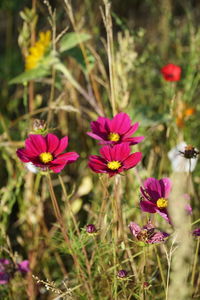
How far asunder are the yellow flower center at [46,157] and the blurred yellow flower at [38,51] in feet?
1.76

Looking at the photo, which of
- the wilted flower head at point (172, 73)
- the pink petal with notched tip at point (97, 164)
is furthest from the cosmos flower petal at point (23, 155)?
the wilted flower head at point (172, 73)

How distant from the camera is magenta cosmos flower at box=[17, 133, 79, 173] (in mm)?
790

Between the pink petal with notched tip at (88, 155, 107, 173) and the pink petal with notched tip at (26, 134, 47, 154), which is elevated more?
the pink petal with notched tip at (26, 134, 47, 154)

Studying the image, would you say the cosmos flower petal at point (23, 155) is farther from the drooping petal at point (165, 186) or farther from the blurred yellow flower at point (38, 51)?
the blurred yellow flower at point (38, 51)

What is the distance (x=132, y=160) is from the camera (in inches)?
30.5

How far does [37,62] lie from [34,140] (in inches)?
21.1

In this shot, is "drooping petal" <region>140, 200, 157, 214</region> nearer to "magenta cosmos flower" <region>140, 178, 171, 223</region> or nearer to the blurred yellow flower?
"magenta cosmos flower" <region>140, 178, 171, 223</region>

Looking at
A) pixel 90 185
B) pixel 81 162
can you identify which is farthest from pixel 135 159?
pixel 81 162

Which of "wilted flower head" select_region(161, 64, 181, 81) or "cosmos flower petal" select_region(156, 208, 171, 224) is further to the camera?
"wilted flower head" select_region(161, 64, 181, 81)

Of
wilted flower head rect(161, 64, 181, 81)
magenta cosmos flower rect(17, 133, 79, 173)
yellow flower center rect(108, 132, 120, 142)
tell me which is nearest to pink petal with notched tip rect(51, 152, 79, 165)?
magenta cosmos flower rect(17, 133, 79, 173)

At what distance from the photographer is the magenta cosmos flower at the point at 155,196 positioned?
746 mm

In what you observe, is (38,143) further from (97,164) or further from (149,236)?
(149,236)

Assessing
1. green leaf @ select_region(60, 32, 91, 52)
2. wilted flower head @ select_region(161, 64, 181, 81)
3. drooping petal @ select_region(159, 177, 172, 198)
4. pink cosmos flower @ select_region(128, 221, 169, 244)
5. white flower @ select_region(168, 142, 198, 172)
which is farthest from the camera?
wilted flower head @ select_region(161, 64, 181, 81)

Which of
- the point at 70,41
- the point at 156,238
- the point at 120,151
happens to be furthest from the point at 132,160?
the point at 70,41
